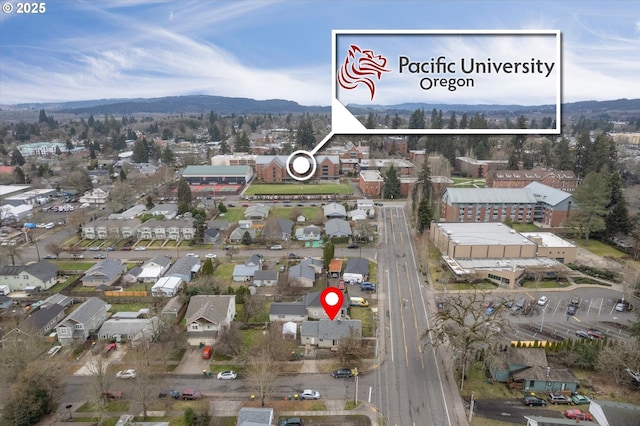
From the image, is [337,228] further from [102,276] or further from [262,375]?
[262,375]

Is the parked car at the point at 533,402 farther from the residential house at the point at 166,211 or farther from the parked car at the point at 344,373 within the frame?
the residential house at the point at 166,211

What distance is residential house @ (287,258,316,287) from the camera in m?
18.2

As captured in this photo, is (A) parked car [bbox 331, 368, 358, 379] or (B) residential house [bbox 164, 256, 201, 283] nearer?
(A) parked car [bbox 331, 368, 358, 379]

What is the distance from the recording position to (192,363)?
13.2 m

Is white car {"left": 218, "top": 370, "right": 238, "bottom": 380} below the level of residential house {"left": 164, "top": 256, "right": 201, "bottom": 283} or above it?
below

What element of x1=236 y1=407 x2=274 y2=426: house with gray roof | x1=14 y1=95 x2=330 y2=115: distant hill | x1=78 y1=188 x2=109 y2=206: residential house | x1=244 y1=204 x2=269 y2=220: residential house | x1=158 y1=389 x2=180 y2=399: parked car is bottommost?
x1=158 y1=389 x2=180 y2=399: parked car

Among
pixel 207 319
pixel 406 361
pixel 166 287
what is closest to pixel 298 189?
pixel 166 287

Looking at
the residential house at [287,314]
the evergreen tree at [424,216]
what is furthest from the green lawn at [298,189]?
the residential house at [287,314]

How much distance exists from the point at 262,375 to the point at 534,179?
31284 millimetres

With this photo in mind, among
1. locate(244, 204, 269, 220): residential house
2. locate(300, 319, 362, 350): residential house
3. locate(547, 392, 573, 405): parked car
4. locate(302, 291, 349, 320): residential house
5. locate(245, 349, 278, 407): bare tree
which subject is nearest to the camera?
locate(245, 349, 278, 407): bare tree

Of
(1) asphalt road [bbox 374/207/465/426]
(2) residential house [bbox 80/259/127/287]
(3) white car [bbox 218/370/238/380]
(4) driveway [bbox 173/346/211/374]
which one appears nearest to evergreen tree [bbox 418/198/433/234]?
(1) asphalt road [bbox 374/207/465/426]

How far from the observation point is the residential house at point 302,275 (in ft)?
59.7

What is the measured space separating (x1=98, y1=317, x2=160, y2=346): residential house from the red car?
516 inches

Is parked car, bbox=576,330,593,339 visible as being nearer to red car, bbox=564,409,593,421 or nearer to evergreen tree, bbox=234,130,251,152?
red car, bbox=564,409,593,421
